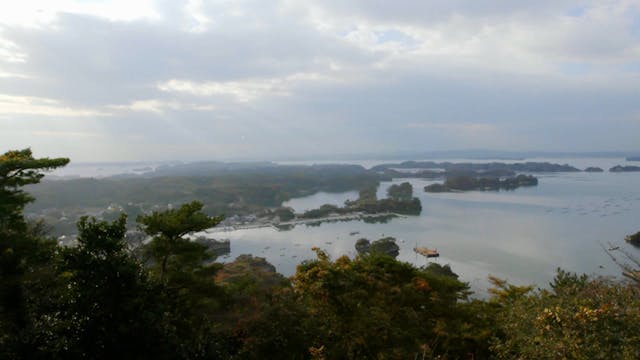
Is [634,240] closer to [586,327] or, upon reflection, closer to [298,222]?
[298,222]

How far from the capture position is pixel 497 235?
31.5m

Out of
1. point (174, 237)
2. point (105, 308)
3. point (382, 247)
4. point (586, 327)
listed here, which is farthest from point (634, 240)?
point (105, 308)

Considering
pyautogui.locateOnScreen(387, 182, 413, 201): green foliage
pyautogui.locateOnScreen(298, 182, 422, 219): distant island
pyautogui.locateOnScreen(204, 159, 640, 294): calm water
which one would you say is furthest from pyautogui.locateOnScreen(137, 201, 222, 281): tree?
pyautogui.locateOnScreen(387, 182, 413, 201): green foliage

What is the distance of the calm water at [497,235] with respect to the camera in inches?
909

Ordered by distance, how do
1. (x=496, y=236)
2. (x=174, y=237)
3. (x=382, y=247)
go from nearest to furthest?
1. (x=174, y=237)
2. (x=382, y=247)
3. (x=496, y=236)

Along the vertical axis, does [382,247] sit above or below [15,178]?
below

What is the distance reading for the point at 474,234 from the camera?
3228cm

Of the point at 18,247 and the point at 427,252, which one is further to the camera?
the point at 427,252

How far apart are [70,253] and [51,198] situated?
179 feet

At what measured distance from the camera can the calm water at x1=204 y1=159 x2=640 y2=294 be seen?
75.7ft

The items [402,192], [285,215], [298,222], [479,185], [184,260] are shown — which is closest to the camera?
[184,260]

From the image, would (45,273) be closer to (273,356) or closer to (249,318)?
(249,318)

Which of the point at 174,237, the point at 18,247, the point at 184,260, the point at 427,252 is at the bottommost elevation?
the point at 427,252

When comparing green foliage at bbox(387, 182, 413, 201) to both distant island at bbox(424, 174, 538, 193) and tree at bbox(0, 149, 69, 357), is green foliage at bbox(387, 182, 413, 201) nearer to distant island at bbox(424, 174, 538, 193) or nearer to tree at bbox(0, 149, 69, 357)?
distant island at bbox(424, 174, 538, 193)
